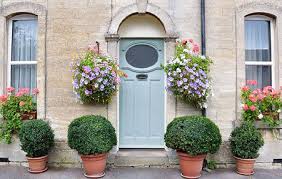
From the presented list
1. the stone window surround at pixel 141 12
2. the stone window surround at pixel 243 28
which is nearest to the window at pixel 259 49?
the stone window surround at pixel 243 28

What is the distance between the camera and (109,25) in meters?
5.24

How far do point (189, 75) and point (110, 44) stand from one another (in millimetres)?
1860

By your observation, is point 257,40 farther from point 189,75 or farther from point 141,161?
point 141,161

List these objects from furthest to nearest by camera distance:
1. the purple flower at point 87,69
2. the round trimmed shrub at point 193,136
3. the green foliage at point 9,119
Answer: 1. the green foliage at point 9,119
2. the purple flower at point 87,69
3. the round trimmed shrub at point 193,136

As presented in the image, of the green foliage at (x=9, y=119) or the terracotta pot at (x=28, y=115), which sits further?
the terracotta pot at (x=28, y=115)

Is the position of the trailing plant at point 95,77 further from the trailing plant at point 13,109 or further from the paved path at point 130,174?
the paved path at point 130,174

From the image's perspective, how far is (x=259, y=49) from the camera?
5547 mm

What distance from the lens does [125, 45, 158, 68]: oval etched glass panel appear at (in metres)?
5.55

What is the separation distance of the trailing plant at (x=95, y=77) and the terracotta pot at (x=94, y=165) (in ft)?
3.89

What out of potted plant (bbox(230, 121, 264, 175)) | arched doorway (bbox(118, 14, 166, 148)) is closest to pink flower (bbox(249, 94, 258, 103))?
potted plant (bbox(230, 121, 264, 175))

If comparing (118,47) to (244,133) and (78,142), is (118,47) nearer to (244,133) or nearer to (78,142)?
(78,142)

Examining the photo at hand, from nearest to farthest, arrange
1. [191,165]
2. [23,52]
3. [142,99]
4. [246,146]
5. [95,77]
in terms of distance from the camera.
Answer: [191,165]
[246,146]
[95,77]
[142,99]
[23,52]

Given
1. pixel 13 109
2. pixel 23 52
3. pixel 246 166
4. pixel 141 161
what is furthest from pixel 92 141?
pixel 246 166

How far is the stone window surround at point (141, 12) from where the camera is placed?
5.18m
